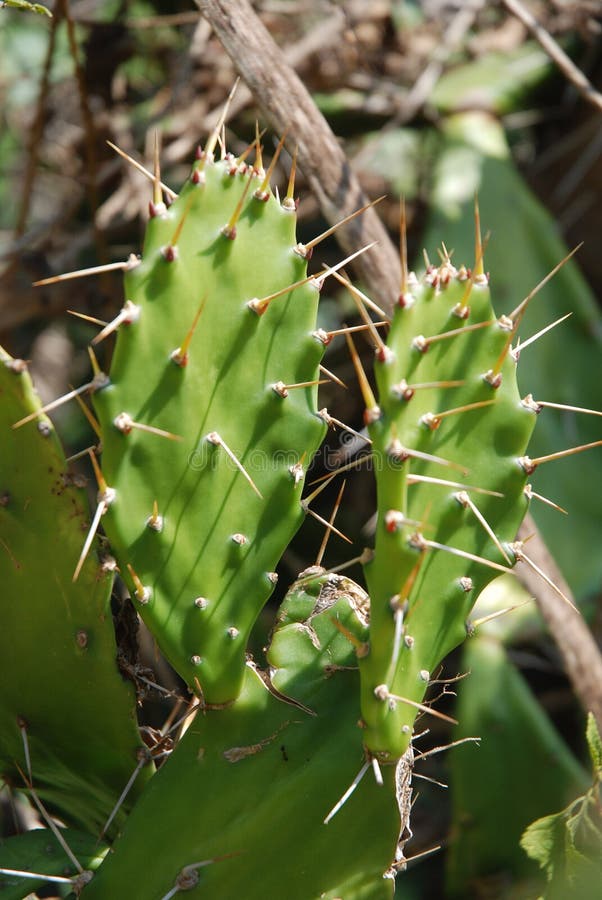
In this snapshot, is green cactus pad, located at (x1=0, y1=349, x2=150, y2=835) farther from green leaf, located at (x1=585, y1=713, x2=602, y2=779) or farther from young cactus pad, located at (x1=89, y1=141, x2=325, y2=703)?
green leaf, located at (x1=585, y1=713, x2=602, y2=779)

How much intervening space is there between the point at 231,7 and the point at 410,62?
1.16 metres

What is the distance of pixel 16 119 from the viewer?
275cm

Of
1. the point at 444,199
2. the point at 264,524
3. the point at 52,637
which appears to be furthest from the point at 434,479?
the point at 444,199

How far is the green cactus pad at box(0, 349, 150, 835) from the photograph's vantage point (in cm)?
95

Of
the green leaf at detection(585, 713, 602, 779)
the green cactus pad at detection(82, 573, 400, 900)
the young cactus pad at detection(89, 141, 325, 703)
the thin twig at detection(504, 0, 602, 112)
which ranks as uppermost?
the young cactus pad at detection(89, 141, 325, 703)

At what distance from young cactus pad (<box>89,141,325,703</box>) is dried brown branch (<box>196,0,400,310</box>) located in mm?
415

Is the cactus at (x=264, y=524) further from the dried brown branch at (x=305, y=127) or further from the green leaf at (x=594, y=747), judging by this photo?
the dried brown branch at (x=305, y=127)

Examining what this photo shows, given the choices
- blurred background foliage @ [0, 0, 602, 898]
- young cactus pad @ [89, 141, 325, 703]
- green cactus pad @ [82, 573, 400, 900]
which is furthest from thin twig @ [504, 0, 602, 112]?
green cactus pad @ [82, 573, 400, 900]

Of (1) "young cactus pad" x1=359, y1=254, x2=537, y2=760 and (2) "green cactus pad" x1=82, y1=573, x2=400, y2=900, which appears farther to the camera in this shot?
(2) "green cactus pad" x1=82, y1=573, x2=400, y2=900

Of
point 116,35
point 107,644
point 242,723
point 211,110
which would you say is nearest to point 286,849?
point 242,723

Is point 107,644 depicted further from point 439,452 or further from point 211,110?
point 211,110

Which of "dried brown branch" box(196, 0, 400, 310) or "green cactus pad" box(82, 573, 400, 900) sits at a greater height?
"dried brown branch" box(196, 0, 400, 310)

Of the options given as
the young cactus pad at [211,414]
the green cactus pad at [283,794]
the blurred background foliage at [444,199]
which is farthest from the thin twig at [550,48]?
the green cactus pad at [283,794]

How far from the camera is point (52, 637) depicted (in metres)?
1.00
